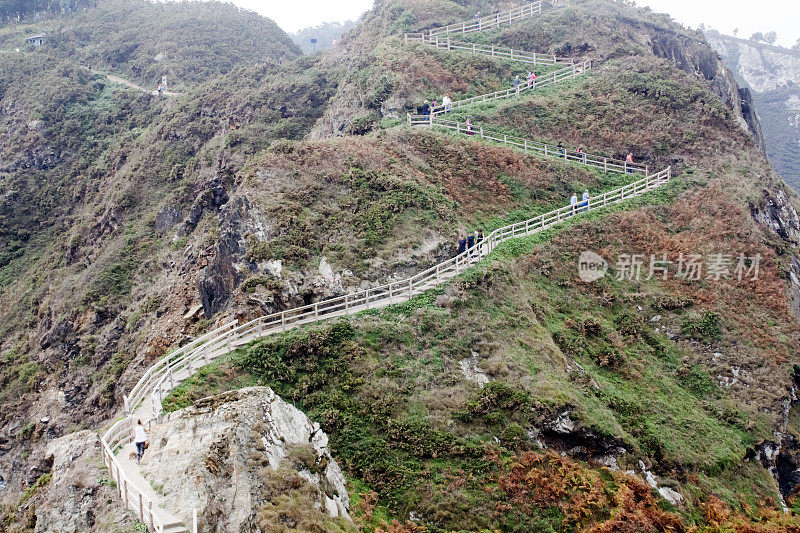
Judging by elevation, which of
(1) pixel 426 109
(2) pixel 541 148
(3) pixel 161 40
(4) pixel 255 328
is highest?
(3) pixel 161 40


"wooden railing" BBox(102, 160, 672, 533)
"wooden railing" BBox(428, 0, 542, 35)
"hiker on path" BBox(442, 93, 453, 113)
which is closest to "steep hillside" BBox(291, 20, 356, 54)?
"wooden railing" BBox(428, 0, 542, 35)

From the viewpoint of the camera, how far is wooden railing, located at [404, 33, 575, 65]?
53906 millimetres

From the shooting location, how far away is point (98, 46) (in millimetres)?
83750

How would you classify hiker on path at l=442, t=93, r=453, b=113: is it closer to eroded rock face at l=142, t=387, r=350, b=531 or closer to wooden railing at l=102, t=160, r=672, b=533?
wooden railing at l=102, t=160, r=672, b=533

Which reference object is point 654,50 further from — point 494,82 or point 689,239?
point 689,239

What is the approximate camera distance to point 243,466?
14656mm

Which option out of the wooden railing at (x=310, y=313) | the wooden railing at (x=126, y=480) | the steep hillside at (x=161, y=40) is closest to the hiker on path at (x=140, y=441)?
the wooden railing at (x=126, y=480)

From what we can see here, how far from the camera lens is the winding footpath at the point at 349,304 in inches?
576

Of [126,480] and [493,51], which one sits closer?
[126,480]

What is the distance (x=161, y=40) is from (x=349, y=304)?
72879 mm

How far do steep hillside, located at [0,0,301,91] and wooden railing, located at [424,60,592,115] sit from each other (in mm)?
37898

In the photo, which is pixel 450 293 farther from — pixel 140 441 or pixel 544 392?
pixel 140 441

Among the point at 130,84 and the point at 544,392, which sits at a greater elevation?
the point at 130,84

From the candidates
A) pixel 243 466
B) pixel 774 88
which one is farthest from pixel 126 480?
pixel 774 88
